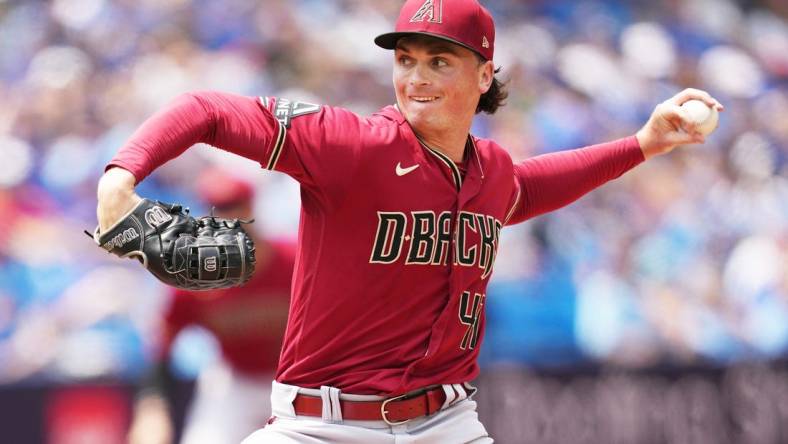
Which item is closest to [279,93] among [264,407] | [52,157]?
[52,157]

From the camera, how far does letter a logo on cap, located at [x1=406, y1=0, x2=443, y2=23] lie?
10.1ft

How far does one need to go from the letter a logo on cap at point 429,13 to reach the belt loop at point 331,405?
3.57 feet

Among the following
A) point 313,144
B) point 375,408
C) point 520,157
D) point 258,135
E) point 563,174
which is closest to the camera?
point 258,135

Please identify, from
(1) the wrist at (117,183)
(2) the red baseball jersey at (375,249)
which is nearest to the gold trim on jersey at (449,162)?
(2) the red baseball jersey at (375,249)

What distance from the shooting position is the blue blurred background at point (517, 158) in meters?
6.13

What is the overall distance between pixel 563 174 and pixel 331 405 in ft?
4.03

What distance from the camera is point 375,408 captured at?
117 inches

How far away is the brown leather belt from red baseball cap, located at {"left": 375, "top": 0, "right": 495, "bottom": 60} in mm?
1045

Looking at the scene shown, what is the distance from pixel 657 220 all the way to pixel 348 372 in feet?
17.3

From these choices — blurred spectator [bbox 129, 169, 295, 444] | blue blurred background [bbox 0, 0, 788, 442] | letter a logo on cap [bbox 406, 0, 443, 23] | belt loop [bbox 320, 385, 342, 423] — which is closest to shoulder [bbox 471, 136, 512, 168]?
letter a logo on cap [bbox 406, 0, 443, 23]

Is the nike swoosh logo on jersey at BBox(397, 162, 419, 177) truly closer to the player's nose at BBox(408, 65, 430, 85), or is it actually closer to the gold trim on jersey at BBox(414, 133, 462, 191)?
the gold trim on jersey at BBox(414, 133, 462, 191)

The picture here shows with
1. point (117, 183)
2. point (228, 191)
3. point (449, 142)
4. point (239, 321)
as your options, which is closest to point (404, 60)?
point (449, 142)

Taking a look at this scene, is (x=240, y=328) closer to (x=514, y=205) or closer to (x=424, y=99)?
(x=514, y=205)

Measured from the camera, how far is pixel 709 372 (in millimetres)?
7574
